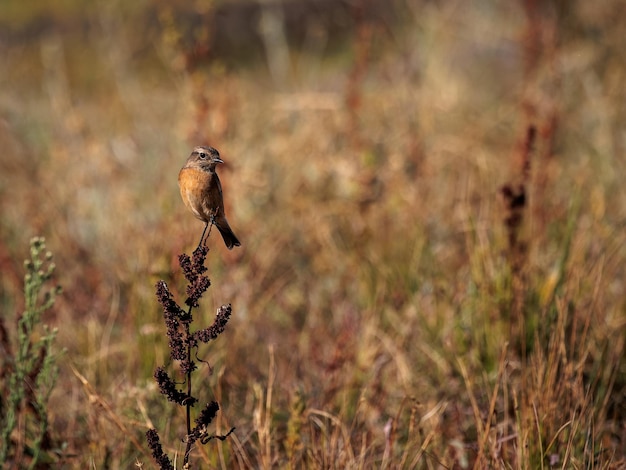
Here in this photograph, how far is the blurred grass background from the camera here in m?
2.52

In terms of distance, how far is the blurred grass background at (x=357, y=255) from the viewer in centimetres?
252

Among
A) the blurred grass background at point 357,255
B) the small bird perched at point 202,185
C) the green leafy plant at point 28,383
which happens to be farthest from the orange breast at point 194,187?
the blurred grass background at point 357,255

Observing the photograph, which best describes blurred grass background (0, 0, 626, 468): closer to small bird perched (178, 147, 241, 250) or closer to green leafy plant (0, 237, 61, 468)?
green leafy plant (0, 237, 61, 468)

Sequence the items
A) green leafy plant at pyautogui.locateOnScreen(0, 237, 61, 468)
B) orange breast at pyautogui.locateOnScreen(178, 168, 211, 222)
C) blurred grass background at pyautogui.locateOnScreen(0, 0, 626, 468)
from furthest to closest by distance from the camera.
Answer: blurred grass background at pyautogui.locateOnScreen(0, 0, 626, 468) < green leafy plant at pyautogui.locateOnScreen(0, 237, 61, 468) < orange breast at pyautogui.locateOnScreen(178, 168, 211, 222)

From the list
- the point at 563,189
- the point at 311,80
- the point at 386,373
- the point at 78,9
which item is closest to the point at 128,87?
the point at 311,80

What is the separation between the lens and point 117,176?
494 centimetres

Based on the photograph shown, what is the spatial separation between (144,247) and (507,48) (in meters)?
6.45

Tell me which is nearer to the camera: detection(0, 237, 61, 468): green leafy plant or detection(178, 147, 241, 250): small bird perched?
detection(178, 147, 241, 250): small bird perched

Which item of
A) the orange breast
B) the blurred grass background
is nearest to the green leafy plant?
the blurred grass background

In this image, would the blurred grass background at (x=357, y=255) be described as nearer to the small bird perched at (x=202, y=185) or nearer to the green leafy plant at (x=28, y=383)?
the green leafy plant at (x=28, y=383)

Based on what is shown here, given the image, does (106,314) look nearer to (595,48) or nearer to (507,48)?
(595,48)

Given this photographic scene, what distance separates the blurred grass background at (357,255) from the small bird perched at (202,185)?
3.01 feet

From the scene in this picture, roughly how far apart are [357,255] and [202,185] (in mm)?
2644

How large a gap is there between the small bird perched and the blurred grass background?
0.92 metres
